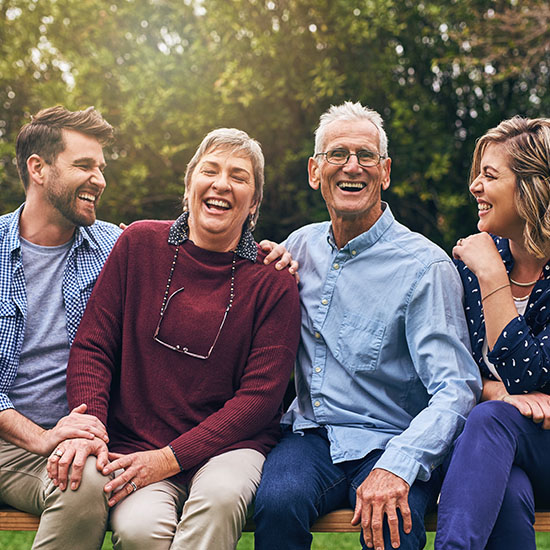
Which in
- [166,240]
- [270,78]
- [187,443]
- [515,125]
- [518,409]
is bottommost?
[187,443]

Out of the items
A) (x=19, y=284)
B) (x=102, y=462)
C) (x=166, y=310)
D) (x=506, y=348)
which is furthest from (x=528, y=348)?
(x=19, y=284)

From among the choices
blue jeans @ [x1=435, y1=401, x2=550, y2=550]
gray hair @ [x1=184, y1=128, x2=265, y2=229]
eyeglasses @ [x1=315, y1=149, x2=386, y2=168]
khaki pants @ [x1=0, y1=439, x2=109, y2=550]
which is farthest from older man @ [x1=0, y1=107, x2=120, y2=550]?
blue jeans @ [x1=435, y1=401, x2=550, y2=550]

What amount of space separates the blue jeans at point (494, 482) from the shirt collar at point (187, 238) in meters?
1.10

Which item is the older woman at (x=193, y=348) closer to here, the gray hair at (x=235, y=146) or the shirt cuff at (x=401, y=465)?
the gray hair at (x=235, y=146)

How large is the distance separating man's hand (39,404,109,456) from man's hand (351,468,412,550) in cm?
96

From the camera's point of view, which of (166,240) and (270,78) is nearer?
(166,240)

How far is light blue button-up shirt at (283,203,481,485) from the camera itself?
2.84 m

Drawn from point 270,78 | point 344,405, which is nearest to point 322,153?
point 344,405

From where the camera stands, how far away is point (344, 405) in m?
3.03

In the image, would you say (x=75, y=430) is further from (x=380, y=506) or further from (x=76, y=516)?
(x=380, y=506)

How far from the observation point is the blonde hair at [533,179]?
9.45ft

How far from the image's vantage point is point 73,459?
8.71ft

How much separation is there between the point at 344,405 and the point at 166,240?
0.99m

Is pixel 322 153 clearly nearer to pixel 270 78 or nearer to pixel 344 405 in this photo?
pixel 344 405
